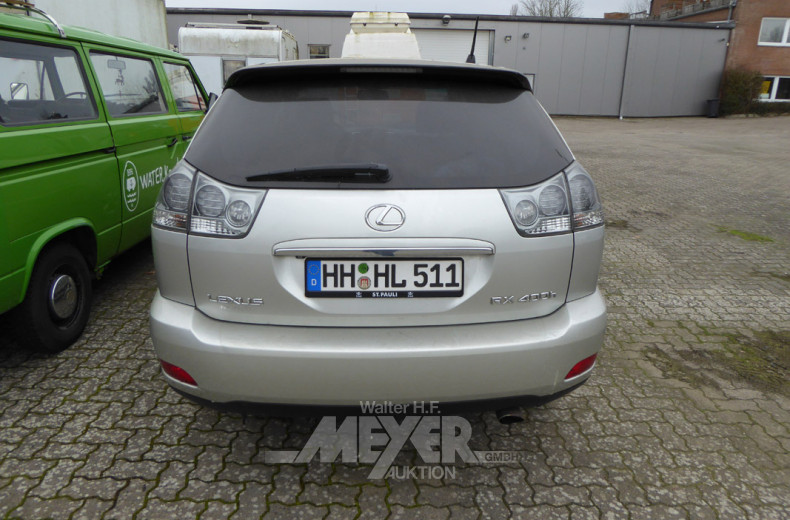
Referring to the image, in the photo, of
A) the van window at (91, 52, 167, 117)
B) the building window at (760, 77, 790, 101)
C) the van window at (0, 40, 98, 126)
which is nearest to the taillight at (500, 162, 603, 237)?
the van window at (0, 40, 98, 126)

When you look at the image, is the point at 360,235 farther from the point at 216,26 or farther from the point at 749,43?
the point at 749,43

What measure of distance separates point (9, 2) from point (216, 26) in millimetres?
13042

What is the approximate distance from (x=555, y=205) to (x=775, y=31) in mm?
34380

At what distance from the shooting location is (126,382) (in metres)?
3.15

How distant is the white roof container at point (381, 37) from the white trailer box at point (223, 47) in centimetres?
538

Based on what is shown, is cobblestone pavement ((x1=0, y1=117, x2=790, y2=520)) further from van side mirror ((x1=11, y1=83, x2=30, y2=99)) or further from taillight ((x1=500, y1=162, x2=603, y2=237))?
van side mirror ((x1=11, y1=83, x2=30, y2=99))

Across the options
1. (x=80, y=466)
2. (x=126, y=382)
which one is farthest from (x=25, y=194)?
(x=80, y=466)

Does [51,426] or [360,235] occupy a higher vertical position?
[360,235]

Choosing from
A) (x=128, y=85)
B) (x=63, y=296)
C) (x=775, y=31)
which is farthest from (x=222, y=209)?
(x=775, y=31)

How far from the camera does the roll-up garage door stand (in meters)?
26.8

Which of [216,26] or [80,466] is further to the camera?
[216,26]

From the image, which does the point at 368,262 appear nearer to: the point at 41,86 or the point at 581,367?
the point at 581,367

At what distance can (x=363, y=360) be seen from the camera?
2.00 meters
